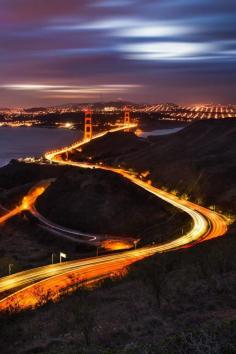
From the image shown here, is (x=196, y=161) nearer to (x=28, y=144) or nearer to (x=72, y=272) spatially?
(x=72, y=272)

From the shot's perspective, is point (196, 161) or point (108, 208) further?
point (196, 161)

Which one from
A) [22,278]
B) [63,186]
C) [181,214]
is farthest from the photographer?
[63,186]

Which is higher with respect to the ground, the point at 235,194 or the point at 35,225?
the point at 235,194

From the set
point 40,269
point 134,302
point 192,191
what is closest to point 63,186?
point 192,191

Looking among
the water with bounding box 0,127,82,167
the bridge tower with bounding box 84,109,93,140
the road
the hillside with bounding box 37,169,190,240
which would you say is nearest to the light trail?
the hillside with bounding box 37,169,190,240

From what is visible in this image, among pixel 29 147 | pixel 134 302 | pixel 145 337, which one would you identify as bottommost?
pixel 29 147

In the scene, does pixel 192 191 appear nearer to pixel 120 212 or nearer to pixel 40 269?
pixel 120 212

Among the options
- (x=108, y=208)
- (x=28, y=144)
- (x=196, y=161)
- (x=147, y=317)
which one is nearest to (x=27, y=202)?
(x=108, y=208)

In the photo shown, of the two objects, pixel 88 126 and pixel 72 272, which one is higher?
pixel 88 126

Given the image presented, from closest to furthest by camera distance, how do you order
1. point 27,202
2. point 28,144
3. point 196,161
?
point 27,202, point 196,161, point 28,144
